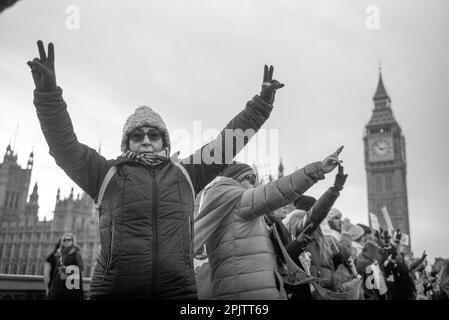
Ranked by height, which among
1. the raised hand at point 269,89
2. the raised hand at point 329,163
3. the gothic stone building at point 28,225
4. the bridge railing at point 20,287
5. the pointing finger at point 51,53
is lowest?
the bridge railing at point 20,287

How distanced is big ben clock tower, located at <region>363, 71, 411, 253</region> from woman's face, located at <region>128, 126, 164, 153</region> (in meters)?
99.7

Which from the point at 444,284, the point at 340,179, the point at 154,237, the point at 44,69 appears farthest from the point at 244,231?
the point at 444,284

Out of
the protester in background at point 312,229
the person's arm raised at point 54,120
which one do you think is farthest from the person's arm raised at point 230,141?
the protester in background at point 312,229

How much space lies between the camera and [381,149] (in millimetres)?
101188

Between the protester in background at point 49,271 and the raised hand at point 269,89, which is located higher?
the raised hand at point 269,89

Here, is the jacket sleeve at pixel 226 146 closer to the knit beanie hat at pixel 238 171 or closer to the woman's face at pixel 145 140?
the woman's face at pixel 145 140

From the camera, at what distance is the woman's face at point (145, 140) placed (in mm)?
2547

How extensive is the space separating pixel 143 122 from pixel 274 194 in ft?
3.21

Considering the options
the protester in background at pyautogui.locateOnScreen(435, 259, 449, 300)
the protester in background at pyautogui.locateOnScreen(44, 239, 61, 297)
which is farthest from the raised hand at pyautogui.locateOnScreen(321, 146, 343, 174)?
the protester in background at pyautogui.locateOnScreen(435, 259, 449, 300)

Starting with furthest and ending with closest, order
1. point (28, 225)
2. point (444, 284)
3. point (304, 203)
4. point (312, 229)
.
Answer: point (28, 225) < point (444, 284) < point (304, 203) < point (312, 229)

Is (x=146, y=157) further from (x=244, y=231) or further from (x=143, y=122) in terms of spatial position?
(x=244, y=231)

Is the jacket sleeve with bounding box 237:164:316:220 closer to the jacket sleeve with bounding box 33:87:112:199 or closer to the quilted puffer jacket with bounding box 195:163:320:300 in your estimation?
the quilted puffer jacket with bounding box 195:163:320:300
